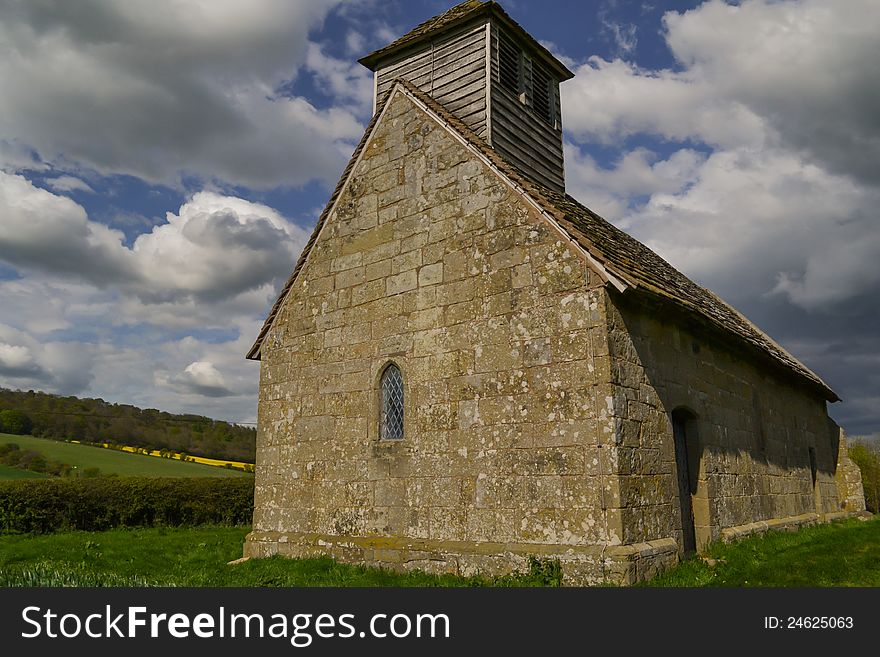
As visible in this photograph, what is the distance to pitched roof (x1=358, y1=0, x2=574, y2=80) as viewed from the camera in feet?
41.7

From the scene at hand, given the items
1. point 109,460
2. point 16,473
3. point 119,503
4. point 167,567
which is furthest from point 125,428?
point 167,567

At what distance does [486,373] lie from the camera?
9.22 meters

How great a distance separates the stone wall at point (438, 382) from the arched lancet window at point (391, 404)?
0.12 meters

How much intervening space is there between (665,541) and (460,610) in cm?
356

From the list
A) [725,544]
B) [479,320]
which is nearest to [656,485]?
[725,544]

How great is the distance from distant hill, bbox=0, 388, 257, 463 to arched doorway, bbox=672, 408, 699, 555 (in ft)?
109

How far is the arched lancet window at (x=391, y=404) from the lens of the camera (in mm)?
10359

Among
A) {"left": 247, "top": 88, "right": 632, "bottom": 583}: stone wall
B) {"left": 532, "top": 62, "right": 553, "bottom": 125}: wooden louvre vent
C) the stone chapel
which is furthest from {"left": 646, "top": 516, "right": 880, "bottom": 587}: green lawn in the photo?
{"left": 532, "top": 62, "right": 553, "bottom": 125}: wooden louvre vent

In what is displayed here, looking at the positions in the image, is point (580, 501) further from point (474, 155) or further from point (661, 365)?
point (474, 155)

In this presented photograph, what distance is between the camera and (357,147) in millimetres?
12258

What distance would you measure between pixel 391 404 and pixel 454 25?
302 inches

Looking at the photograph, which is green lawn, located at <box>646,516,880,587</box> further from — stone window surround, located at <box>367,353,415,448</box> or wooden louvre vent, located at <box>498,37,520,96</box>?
wooden louvre vent, located at <box>498,37,520,96</box>

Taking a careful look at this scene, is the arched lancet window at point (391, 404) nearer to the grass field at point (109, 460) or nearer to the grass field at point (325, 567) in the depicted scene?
the grass field at point (325, 567)

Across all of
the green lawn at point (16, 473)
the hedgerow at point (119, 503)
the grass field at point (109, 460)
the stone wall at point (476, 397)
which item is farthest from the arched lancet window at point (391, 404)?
the green lawn at point (16, 473)
